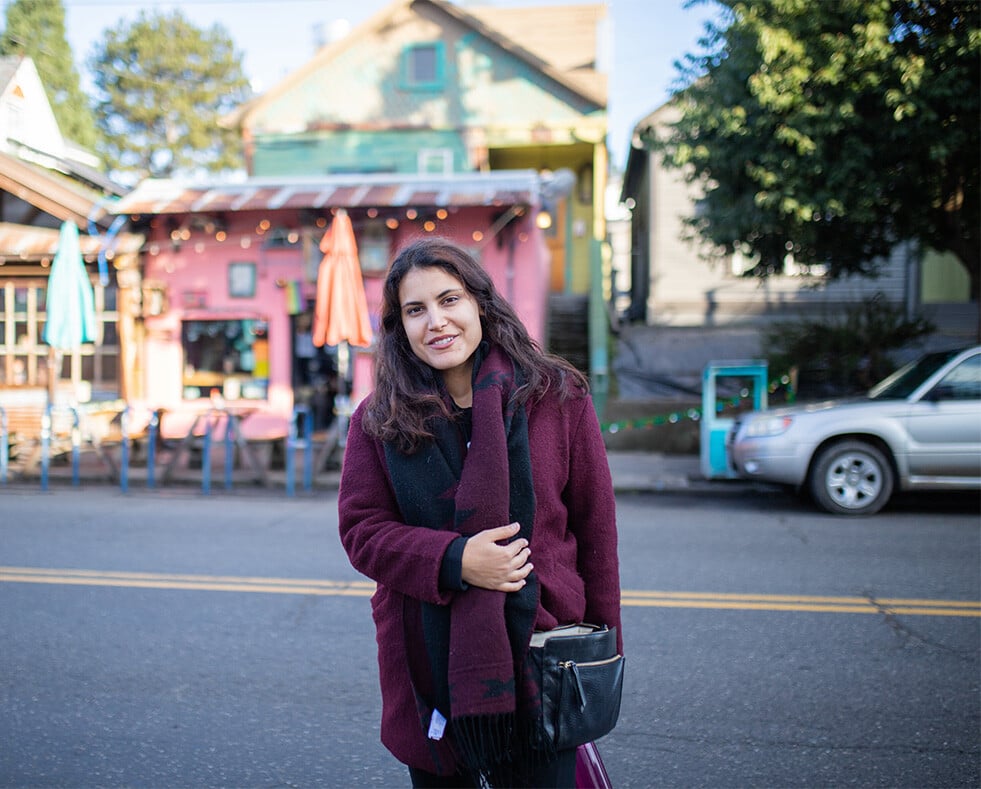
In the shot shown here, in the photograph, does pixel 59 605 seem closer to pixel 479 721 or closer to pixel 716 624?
pixel 716 624

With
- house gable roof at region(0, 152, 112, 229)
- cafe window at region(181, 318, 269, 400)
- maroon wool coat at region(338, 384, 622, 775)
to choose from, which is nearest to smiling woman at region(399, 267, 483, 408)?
maroon wool coat at region(338, 384, 622, 775)

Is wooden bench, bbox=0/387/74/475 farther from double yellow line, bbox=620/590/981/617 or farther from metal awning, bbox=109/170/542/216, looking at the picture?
double yellow line, bbox=620/590/981/617

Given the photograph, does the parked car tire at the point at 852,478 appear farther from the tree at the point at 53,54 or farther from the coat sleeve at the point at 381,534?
the tree at the point at 53,54

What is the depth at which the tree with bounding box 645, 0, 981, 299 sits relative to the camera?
8.86 meters

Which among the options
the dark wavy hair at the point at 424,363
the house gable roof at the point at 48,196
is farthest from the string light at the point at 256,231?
the dark wavy hair at the point at 424,363

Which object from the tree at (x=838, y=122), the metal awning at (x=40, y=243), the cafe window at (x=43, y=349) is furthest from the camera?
the cafe window at (x=43, y=349)

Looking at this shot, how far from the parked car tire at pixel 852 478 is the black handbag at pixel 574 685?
7.44m

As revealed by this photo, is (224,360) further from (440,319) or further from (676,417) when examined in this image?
(440,319)

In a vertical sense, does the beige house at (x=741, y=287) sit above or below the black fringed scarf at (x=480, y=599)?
above

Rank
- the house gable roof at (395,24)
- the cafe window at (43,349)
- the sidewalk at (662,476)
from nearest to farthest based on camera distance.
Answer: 1. the sidewalk at (662,476)
2. the cafe window at (43,349)
3. the house gable roof at (395,24)

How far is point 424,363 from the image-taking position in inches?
79.6

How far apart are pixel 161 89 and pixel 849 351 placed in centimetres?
3218

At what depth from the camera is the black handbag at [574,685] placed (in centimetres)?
174

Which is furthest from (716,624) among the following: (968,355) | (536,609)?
(968,355)
